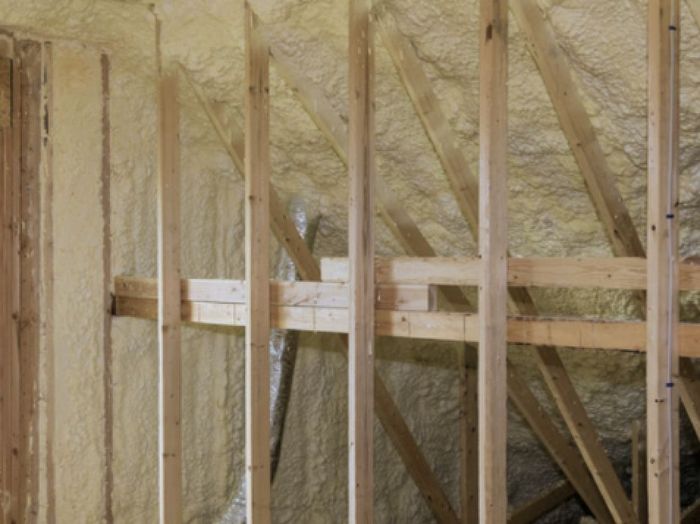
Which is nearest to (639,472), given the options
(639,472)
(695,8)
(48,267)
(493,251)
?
(639,472)

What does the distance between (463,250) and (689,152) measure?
1.12 meters

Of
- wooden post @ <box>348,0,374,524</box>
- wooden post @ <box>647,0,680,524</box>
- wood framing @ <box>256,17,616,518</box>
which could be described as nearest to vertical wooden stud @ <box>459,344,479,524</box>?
wood framing @ <box>256,17,616,518</box>

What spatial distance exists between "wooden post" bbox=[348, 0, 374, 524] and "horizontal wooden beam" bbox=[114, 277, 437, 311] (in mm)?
79

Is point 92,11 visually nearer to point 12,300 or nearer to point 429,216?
point 12,300

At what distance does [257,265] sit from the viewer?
3117mm

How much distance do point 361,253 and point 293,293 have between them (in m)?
0.40

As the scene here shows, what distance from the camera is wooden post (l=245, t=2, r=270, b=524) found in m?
3.08

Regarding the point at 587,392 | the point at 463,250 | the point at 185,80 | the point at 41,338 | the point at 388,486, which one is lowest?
the point at 388,486

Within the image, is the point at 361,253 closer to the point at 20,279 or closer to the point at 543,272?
the point at 543,272

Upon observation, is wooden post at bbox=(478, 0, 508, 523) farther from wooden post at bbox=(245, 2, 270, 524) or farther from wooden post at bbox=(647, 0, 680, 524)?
wooden post at bbox=(245, 2, 270, 524)

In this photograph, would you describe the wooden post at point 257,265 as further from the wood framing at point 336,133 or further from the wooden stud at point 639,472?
Result: the wooden stud at point 639,472

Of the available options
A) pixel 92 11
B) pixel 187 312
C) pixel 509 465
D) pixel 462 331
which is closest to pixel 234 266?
pixel 187 312

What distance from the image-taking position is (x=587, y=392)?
442 centimetres

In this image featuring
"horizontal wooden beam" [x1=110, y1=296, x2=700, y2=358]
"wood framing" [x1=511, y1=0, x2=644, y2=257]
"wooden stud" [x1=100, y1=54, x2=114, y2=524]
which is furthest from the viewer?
"wooden stud" [x1=100, y1=54, x2=114, y2=524]
